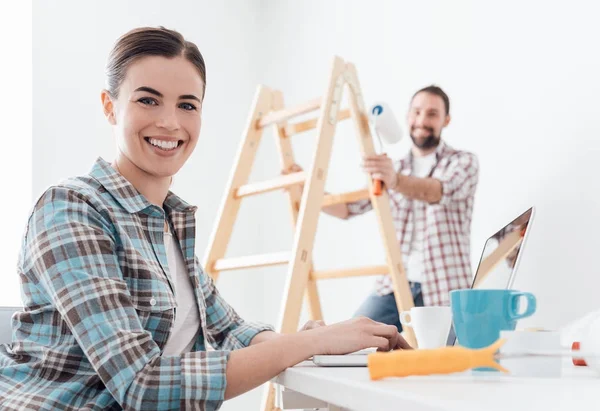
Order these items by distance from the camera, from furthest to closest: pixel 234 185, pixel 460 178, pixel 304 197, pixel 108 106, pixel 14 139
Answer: pixel 14 139 < pixel 234 185 < pixel 460 178 < pixel 304 197 < pixel 108 106

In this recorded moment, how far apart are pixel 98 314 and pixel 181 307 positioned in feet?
0.89

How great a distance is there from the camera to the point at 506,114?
7.48 feet

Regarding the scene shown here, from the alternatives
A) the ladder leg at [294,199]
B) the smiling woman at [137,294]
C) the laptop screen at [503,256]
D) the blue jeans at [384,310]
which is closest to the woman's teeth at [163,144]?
the smiling woman at [137,294]

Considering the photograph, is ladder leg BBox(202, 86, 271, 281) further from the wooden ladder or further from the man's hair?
the man's hair

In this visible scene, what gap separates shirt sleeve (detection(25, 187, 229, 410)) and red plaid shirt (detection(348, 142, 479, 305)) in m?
1.42

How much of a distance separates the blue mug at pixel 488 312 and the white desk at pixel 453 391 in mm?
39

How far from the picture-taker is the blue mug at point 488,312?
69 cm

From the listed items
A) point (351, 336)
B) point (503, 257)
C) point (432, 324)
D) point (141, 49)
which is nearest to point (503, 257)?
point (503, 257)

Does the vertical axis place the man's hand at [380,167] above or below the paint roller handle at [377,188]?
above

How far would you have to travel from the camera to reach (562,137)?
6.88ft

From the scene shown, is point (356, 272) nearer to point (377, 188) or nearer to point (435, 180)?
point (377, 188)

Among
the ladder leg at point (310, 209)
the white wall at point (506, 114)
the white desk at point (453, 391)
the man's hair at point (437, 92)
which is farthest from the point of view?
the man's hair at point (437, 92)

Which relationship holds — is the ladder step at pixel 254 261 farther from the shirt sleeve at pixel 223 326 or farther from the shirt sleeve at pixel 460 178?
the shirt sleeve at pixel 223 326

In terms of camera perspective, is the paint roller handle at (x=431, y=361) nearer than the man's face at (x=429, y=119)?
Yes
